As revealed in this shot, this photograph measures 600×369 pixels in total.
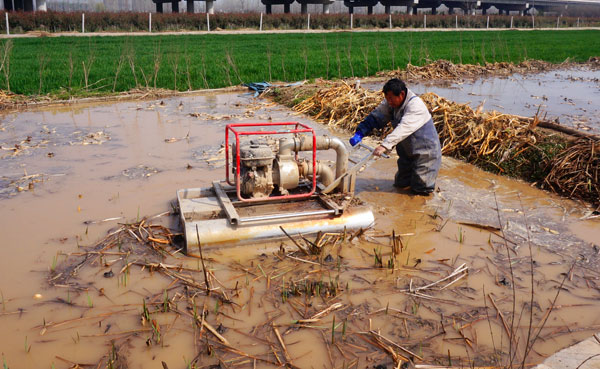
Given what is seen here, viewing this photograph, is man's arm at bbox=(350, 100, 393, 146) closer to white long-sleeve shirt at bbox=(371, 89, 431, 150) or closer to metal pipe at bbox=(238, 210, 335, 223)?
white long-sleeve shirt at bbox=(371, 89, 431, 150)

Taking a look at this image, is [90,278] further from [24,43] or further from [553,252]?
[24,43]

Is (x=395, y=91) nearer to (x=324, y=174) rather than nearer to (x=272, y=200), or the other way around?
(x=324, y=174)

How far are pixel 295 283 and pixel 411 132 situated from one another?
2512 mm

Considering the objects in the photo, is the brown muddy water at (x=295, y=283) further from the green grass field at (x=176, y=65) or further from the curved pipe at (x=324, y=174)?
the green grass field at (x=176, y=65)

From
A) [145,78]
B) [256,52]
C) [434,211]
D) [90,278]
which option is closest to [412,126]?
[434,211]

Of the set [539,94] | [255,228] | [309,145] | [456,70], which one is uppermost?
[456,70]

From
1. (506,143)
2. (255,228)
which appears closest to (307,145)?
(255,228)

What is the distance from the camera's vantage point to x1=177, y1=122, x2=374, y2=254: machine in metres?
4.85

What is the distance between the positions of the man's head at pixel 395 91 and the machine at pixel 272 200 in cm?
94

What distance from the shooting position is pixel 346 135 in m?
9.66

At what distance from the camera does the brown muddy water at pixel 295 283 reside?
348 cm

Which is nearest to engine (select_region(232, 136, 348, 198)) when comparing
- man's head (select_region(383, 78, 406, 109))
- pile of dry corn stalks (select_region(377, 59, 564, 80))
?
man's head (select_region(383, 78, 406, 109))

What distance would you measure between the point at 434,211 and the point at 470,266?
4.51 feet

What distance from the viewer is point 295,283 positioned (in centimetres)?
431
